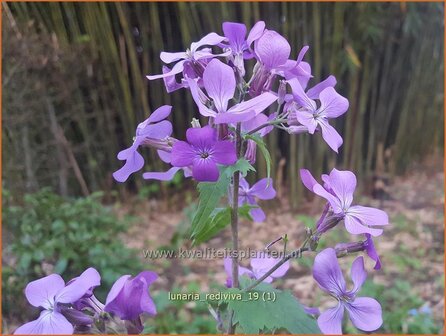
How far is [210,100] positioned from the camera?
0.66 m

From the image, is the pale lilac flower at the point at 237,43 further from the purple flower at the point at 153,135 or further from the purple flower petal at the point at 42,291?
the purple flower petal at the point at 42,291

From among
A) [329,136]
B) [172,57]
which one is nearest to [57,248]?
[172,57]

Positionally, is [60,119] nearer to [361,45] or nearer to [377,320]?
[361,45]

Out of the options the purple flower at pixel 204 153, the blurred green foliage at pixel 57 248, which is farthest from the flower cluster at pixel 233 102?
the blurred green foliage at pixel 57 248

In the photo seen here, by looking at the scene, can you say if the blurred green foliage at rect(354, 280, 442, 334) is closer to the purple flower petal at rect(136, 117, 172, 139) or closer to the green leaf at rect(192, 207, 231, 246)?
the green leaf at rect(192, 207, 231, 246)

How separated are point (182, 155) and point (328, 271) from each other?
0.23m

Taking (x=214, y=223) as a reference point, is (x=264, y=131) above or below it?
above

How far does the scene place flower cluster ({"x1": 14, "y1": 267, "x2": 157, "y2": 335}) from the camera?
0.59 meters

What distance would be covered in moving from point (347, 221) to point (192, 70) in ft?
0.93

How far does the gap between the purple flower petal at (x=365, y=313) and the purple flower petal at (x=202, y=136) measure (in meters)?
0.27

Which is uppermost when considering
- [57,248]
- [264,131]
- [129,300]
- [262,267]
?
[264,131]

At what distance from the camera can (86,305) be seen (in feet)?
2.04

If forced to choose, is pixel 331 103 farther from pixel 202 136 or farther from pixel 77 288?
pixel 77 288

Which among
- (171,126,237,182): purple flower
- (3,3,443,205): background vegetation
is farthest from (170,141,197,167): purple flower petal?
(3,3,443,205): background vegetation
